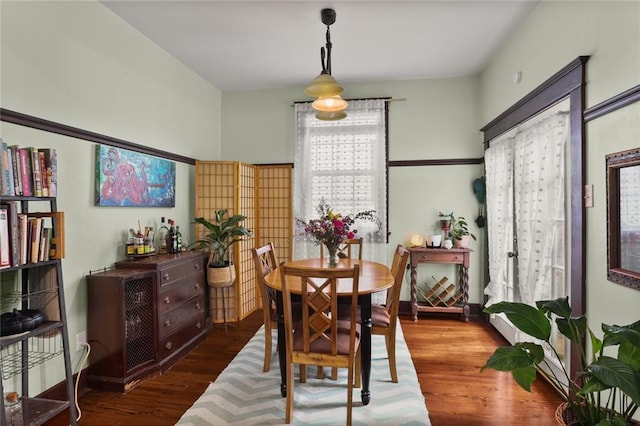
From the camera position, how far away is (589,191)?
6.72 ft

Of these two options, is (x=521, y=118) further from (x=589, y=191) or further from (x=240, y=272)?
(x=240, y=272)

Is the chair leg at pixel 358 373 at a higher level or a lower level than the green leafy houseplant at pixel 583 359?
lower

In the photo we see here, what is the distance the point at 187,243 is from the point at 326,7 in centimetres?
286

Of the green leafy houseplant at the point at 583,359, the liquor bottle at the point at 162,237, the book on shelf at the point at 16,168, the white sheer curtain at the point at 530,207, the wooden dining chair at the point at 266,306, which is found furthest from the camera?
the liquor bottle at the point at 162,237

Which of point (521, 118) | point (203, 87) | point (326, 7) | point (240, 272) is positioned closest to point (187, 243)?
point (240, 272)

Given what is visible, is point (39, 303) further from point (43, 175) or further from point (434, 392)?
point (434, 392)

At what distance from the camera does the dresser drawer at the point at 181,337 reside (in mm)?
2830

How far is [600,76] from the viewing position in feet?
6.42

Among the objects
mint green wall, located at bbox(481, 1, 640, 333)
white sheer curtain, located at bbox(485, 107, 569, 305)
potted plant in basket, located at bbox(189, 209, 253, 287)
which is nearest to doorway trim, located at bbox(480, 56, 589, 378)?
mint green wall, located at bbox(481, 1, 640, 333)

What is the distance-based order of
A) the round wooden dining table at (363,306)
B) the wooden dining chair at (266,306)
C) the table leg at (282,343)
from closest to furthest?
the round wooden dining table at (363,306), the table leg at (282,343), the wooden dining chair at (266,306)

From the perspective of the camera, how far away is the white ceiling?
2699 millimetres

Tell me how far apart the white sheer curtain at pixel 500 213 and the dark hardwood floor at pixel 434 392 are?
56cm

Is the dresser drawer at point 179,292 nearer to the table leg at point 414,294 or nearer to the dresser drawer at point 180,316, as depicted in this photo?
the dresser drawer at point 180,316

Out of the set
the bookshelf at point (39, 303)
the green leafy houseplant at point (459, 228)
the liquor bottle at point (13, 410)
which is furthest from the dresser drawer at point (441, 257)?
the liquor bottle at point (13, 410)
